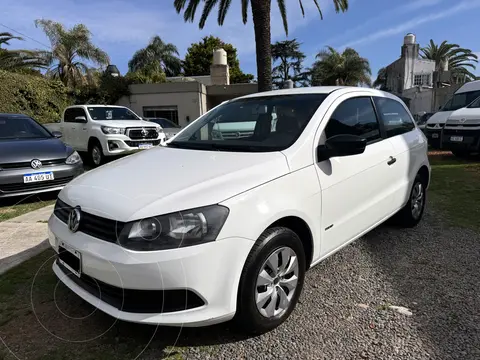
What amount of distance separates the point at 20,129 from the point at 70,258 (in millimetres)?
5220

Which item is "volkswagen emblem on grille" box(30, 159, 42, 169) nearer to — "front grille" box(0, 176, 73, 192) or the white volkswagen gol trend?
"front grille" box(0, 176, 73, 192)

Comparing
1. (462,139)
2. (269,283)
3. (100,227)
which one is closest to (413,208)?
(269,283)

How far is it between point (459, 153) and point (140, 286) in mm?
10508

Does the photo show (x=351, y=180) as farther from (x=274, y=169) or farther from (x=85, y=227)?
(x=85, y=227)

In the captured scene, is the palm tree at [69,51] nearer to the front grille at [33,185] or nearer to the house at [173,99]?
the house at [173,99]

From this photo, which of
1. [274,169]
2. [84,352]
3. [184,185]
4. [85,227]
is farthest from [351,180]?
→ [84,352]

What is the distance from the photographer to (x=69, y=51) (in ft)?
74.8

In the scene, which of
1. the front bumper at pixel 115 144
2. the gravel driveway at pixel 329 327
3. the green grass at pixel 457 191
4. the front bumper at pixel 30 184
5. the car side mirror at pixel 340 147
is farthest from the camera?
the front bumper at pixel 115 144

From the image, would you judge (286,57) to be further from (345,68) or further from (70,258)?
(70,258)

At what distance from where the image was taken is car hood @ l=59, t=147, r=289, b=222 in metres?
2.09

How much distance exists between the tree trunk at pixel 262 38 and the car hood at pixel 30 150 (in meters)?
6.99

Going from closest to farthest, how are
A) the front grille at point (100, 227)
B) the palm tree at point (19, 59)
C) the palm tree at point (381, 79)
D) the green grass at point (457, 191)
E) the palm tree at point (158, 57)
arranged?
the front grille at point (100, 227)
the green grass at point (457, 191)
the palm tree at point (19, 59)
the palm tree at point (158, 57)
the palm tree at point (381, 79)

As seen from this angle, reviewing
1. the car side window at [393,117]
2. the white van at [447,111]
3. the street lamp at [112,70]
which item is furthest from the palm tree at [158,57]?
the car side window at [393,117]

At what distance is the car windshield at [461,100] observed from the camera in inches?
450
